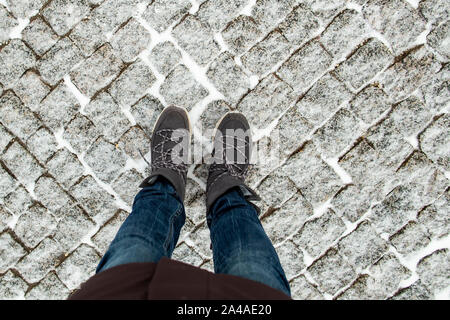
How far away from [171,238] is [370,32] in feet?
6.22

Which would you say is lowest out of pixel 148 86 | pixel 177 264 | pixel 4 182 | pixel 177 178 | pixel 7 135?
pixel 177 264

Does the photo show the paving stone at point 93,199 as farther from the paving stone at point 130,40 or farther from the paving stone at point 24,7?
the paving stone at point 24,7

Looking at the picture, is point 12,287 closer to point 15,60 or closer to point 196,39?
point 15,60

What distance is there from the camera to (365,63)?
2256mm

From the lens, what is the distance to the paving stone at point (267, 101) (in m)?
2.29

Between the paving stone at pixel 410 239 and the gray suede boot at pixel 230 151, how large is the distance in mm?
1197

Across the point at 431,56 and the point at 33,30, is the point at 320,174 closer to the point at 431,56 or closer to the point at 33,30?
the point at 431,56

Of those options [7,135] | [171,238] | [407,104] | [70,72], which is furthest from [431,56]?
[7,135]

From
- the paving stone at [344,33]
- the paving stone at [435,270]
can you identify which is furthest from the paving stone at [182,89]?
the paving stone at [435,270]

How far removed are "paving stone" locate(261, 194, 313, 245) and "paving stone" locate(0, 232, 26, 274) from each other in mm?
1819

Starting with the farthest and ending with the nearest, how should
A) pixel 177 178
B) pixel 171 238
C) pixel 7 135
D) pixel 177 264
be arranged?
pixel 7 135
pixel 177 178
pixel 171 238
pixel 177 264

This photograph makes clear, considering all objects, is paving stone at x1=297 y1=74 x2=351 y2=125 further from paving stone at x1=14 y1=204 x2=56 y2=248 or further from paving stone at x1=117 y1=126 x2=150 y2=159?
paving stone at x1=14 y1=204 x2=56 y2=248

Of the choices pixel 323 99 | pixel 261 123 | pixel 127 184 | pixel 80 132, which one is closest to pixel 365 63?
pixel 323 99

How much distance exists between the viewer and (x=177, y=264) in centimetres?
144
